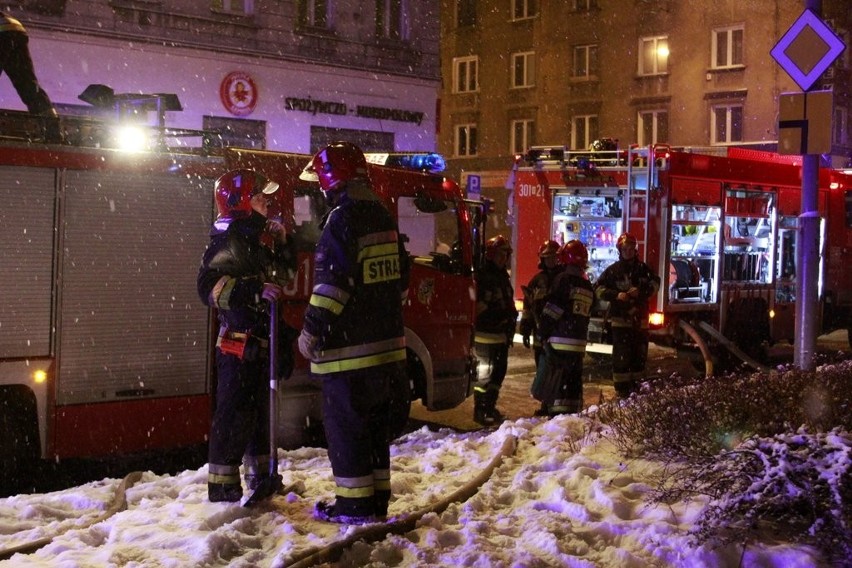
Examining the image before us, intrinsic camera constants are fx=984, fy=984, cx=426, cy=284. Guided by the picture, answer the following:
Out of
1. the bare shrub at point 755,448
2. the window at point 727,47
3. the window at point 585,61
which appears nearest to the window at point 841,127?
the window at point 727,47

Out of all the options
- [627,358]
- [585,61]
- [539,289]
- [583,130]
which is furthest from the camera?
[583,130]

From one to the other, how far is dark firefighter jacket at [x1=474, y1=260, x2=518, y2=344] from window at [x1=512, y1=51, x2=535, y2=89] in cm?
2963

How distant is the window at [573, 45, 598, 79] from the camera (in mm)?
35500

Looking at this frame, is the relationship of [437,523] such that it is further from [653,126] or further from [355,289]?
[653,126]

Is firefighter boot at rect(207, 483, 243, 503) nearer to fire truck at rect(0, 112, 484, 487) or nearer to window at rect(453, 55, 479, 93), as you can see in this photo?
fire truck at rect(0, 112, 484, 487)

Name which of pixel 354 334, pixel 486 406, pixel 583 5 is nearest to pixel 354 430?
pixel 354 334

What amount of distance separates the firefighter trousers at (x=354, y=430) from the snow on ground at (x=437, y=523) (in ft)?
0.56

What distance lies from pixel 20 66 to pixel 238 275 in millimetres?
2937

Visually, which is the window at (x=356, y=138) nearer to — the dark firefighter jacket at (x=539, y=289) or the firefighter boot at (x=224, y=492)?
the dark firefighter jacket at (x=539, y=289)

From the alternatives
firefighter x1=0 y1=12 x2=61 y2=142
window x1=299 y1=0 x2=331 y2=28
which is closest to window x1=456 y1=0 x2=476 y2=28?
window x1=299 y1=0 x2=331 y2=28

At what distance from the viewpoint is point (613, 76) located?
3491 cm

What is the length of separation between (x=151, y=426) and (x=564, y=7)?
3247cm

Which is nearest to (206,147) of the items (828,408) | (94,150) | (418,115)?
(94,150)

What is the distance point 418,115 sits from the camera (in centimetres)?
1980
